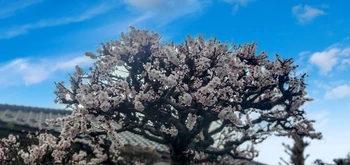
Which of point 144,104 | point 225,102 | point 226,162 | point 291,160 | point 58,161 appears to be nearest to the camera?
point 144,104

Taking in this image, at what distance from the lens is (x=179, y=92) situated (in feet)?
21.2

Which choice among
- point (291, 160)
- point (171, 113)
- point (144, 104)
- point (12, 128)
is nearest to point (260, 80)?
point (171, 113)

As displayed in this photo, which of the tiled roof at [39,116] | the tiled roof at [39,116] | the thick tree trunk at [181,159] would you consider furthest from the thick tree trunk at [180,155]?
the tiled roof at [39,116]

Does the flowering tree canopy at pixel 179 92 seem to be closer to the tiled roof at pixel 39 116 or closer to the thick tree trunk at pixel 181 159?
the thick tree trunk at pixel 181 159

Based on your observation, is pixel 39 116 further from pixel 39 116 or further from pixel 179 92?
pixel 179 92

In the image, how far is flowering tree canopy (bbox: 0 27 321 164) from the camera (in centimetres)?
588

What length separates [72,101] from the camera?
23.9 feet

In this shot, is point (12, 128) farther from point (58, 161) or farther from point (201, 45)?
point (201, 45)

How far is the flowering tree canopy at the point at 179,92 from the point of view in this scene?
5.88 meters

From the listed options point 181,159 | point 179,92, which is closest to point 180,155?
point 181,159

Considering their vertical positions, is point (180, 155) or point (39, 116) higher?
point (39, 116)

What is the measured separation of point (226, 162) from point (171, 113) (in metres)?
5.91

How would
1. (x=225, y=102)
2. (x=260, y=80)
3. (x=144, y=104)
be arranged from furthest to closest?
(x=260, y=80) → (x=225, y=102) → (x=144, y=104)

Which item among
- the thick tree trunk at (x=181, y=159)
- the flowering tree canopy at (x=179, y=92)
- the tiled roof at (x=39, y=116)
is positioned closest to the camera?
the flowering tree canopy at (x=179, y=92)
